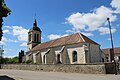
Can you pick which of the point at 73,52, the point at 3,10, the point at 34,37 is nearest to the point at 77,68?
the point at 73,52

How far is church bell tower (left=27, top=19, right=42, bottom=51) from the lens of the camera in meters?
55.5

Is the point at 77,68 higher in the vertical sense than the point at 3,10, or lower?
lower

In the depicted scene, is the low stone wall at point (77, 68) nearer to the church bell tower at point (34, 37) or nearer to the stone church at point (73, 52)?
the stone church at point (73, 52)

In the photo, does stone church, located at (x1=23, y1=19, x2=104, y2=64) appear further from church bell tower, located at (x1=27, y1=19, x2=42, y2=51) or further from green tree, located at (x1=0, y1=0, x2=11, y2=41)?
green tree, located at (x1=0, y1=0, x2=11, y2=41)

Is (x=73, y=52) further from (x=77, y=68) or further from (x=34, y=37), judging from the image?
(x=34, y=37)

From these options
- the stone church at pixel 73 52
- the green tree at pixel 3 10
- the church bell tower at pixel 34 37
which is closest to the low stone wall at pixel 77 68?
the stone church at pixel 73 52

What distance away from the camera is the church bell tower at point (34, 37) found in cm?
5550

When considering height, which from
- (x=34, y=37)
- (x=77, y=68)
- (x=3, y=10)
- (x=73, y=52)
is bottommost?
(x=77, y=68)

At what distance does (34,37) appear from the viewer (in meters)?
55.9

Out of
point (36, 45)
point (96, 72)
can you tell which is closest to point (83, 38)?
point (96, 72)

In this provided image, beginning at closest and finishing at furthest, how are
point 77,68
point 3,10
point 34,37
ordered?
1. point 3,10
2. point 77,68
3. point 34,37

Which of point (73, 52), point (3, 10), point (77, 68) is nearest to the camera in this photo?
point (3, 10)

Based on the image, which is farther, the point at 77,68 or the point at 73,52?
the point at 73,52

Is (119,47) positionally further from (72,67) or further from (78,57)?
(72,67)
